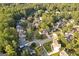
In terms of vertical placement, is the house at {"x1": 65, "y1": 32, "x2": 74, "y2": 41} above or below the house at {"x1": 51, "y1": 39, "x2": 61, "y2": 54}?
above

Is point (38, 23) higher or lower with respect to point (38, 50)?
higher

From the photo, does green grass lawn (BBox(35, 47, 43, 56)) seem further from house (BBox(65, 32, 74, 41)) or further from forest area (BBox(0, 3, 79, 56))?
house (BBox(65, 32, 74, 41))

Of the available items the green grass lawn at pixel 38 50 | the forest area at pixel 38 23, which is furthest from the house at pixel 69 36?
the green grass lawn at pixel 38 50

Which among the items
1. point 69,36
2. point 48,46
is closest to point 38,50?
point 48,46

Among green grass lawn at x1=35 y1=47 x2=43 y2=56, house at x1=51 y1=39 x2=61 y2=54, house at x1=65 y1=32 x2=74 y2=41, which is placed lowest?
green grass lawn at x1=35 y1=47 x2=43 y2=56

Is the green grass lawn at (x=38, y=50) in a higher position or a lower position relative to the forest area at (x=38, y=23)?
lower

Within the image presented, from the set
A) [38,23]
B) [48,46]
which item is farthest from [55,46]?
[38,23]

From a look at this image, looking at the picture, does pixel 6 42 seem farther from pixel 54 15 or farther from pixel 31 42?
pixel 54 15

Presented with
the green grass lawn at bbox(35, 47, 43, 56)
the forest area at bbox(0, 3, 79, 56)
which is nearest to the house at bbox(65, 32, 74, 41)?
the forest area at bbox(0, 3, 79, 56)

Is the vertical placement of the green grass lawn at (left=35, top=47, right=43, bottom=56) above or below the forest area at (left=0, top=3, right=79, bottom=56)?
below

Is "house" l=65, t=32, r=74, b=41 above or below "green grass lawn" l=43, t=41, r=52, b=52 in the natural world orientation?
above

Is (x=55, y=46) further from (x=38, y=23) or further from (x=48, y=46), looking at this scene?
(x=38, y=23)

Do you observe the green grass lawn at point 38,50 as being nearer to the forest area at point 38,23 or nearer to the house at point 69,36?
the forest area at point 38,23
